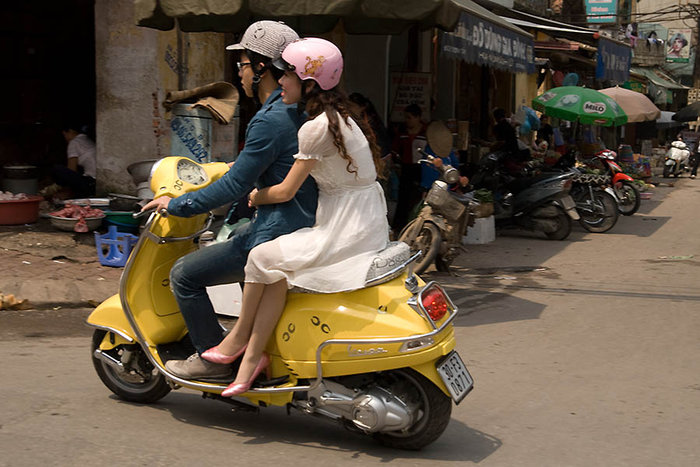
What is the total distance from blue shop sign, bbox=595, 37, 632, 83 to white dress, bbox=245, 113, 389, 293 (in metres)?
14.2

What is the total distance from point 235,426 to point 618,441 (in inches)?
→ 74.9

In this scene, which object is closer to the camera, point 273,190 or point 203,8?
point 273,190

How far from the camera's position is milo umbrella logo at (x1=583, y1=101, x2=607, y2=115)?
1472 cm

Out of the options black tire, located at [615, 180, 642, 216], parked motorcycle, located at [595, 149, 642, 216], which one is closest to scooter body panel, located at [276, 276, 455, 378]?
parked motorcycle, located at [595, 149, 642, 216]

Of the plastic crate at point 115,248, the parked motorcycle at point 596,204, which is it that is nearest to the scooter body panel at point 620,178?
the parked motorcycle at point 596,204

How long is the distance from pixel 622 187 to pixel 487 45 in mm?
6277

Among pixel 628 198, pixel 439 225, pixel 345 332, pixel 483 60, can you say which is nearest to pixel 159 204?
pixel 345 332

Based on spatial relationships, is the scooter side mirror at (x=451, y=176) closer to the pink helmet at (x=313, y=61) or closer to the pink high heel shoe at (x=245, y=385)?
the pink helmet at (x=313, y=61)

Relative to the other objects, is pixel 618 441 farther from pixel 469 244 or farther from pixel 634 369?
pixel 469 244

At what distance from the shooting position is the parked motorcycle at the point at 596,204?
13.2m

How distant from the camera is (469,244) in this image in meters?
11.6

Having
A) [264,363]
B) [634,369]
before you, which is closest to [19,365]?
[264,363]

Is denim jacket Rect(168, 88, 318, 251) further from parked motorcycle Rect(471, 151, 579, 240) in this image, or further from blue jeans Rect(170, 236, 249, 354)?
parked motorcycle Rect(471, 151, 579, 240)

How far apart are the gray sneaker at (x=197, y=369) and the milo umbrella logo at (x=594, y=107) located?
1175 cm
